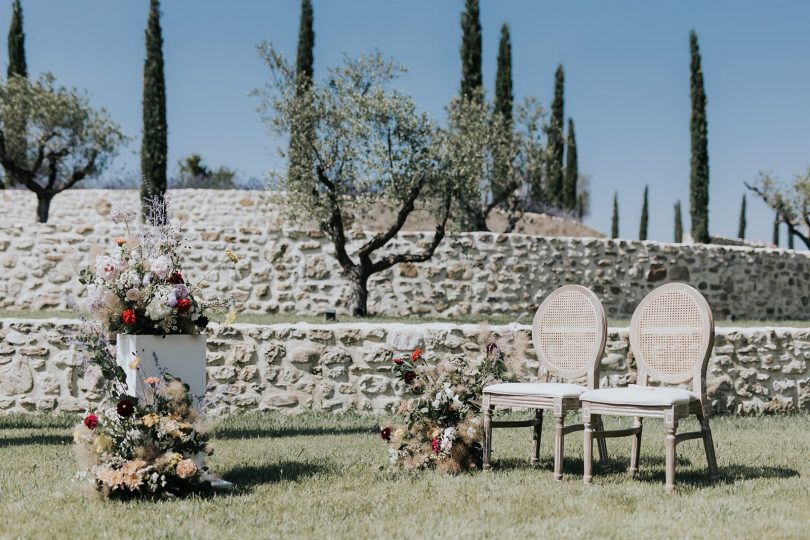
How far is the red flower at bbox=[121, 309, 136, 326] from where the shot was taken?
4.76 m

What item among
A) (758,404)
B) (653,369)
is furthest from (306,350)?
(758,404)

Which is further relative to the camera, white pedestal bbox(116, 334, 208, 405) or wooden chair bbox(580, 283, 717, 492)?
white pedestal bbox(116, 334, 208, 405)

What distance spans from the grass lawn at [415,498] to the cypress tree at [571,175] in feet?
67.2

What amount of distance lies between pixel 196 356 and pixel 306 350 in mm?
2951

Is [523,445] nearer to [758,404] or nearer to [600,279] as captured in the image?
[758,404]

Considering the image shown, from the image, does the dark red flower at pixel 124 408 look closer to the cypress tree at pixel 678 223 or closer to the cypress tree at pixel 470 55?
the cypress tree at pixel 470 55

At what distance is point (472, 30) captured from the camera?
19609mm

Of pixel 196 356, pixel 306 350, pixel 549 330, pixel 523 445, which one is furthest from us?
pixel 306 350

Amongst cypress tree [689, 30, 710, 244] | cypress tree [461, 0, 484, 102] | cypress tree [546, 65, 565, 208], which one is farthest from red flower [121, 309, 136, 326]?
cypress tree [689, 30, 710, 244]

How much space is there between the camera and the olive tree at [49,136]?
1927 centimetres

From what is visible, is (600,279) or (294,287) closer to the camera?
(294,287)

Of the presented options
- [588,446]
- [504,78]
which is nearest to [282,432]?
[588,446]

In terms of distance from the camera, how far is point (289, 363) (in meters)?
7.98

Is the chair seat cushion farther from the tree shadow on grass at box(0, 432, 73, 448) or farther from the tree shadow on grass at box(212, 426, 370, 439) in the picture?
the tree shadow on grass at box(0, 432, 73, 448)
